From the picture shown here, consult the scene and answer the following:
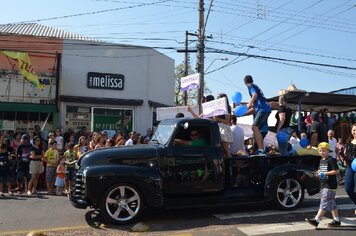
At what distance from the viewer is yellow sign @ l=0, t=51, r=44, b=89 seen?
19344 mm

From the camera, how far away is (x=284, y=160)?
867 cm

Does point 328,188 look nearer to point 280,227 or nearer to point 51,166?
point 280,227

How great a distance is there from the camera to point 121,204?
24.5 ft

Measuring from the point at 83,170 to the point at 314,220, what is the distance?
13.1 feet

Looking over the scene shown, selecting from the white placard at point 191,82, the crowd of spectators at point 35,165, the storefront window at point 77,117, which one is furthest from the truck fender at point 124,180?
the storefront window at point 77,117

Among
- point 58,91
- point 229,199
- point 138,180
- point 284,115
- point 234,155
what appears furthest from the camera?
point 58,91

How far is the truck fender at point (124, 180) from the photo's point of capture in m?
7.31

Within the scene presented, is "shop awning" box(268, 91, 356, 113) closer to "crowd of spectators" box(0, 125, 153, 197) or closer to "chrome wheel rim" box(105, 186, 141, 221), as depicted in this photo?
"crowd of spectators" box(0, 125, 153, 197)

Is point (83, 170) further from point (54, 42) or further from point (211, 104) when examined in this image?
point (54, 42)

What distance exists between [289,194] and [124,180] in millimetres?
3367

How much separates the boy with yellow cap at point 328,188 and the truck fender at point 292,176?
995 millimetres

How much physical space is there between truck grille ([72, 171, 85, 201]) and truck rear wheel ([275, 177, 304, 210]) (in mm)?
3719

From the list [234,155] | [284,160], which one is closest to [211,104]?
[234,155]

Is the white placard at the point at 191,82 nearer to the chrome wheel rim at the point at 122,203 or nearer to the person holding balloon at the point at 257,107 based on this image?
the person holding balloon at the point at 257,107
